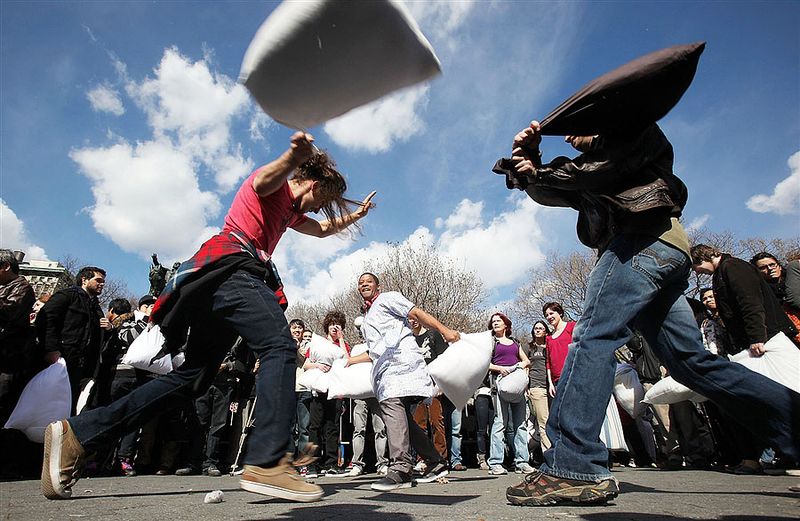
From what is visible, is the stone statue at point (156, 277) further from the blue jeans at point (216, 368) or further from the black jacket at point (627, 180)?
the black jacket at point (627, 180)

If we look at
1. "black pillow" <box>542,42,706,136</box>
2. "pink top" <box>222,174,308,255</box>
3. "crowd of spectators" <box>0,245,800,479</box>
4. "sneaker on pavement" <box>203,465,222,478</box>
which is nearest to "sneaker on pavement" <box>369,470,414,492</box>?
"crowd of spectators" <box>0,245,800,479</box>

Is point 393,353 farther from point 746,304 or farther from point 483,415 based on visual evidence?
point 483,415

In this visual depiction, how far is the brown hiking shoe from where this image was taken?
→ 2.42 metres

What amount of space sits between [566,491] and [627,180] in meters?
1.57

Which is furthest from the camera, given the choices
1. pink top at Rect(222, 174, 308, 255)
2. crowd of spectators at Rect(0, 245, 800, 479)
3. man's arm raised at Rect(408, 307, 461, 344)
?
crowd of spectators at Rect(0, 245, 800, 479)

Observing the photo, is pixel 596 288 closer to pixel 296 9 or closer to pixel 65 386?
pixel 296 9

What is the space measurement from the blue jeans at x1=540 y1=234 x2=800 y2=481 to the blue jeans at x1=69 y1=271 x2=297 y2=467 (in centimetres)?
135

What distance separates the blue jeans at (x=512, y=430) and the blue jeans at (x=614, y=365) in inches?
191

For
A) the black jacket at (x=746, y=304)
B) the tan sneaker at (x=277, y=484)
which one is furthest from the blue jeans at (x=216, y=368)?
the black jacket at (x=746, y=304)

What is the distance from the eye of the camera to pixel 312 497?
2.23 meters

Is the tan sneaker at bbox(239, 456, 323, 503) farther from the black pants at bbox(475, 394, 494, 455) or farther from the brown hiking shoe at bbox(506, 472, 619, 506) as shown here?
the black pants at bbox(475, 394, 494, 455)

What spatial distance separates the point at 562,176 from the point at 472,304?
31.7 metres

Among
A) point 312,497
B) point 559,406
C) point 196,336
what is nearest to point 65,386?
point 196,336

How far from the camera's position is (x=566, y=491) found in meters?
2.44
